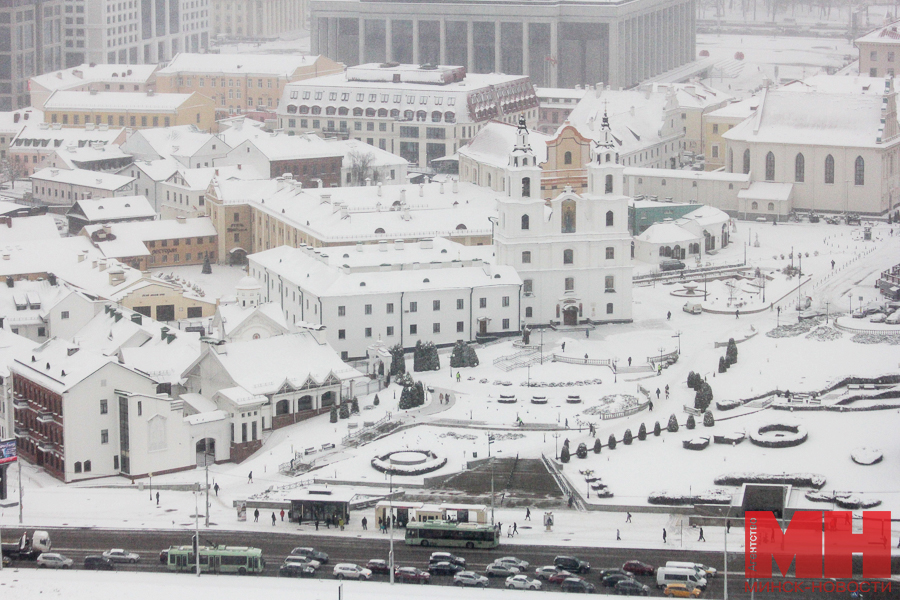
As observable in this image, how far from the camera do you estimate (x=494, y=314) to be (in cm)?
15350

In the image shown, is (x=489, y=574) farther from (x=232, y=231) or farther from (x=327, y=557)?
(x=232, y=231)

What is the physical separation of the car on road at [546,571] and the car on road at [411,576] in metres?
5.69

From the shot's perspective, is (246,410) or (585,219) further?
(585,219)

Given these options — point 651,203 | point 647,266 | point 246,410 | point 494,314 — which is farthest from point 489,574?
point 651,203

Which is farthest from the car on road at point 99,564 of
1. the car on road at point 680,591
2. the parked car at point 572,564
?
the car on road at point 680,591

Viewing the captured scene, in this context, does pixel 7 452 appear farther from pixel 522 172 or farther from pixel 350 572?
pixel 522 172

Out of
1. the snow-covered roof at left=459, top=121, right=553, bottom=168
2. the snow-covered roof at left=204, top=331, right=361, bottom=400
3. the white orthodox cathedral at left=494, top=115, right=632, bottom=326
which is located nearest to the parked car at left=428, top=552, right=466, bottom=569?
the snow-covered roof at left=204, top=331, right=361, bottom=400

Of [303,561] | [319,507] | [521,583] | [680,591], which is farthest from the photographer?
[319,507]

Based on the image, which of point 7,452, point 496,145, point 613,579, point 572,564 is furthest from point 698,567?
point 496,145

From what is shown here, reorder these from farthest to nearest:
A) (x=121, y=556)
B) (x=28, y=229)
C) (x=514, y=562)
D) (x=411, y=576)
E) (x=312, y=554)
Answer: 1. (x=28, y=229)
2. (x=121, y=556)
3. (x=312, y=554)
4. (x=514, y=562)
5. (x=411, y=576)

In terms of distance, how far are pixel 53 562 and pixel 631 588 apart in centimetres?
3108

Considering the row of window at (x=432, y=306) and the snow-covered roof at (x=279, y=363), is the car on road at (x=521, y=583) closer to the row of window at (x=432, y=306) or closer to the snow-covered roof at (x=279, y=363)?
the snow-covered roof at (x=279, y=363)

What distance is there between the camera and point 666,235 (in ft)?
588

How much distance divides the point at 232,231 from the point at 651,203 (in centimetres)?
3858
